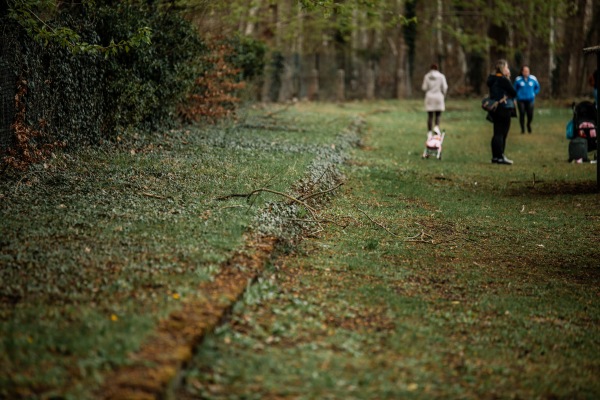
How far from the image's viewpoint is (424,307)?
6.36 meters

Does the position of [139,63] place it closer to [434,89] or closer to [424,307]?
[434,89]

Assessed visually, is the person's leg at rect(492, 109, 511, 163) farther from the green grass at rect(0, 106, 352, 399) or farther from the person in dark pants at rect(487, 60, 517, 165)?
the green grass at rect(0, 106, 352, 399)

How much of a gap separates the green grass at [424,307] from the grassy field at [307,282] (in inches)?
0.8

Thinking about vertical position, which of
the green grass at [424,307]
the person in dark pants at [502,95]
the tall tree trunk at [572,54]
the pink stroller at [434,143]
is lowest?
the green grass at [424,307]

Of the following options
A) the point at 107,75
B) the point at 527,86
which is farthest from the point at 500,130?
the point at 107,75

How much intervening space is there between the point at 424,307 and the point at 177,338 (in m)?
2.55

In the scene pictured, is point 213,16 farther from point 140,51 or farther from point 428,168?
point 428,168

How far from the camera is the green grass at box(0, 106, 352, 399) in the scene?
4.39m

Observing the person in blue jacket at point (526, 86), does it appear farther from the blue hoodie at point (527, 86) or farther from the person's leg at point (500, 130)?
the person's leg at point (500, 130)

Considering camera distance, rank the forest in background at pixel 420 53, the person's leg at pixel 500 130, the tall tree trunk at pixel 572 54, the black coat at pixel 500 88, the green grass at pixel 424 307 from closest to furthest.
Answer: the green grass at pixel 424 307 < the black coat at pixel 500 88 < the person's leg at pixel 500 130 < the forest in background at pixel 420 53 < the tall tree trunk at pixel 572 54

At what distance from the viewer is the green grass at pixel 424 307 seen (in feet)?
15.5

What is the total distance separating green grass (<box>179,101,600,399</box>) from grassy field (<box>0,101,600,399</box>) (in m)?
0.02

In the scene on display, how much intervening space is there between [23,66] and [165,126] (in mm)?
5652

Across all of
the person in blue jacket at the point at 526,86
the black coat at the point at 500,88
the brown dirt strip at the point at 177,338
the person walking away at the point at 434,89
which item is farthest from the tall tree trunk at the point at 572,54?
the brown dirt strip at the point at 177,338
